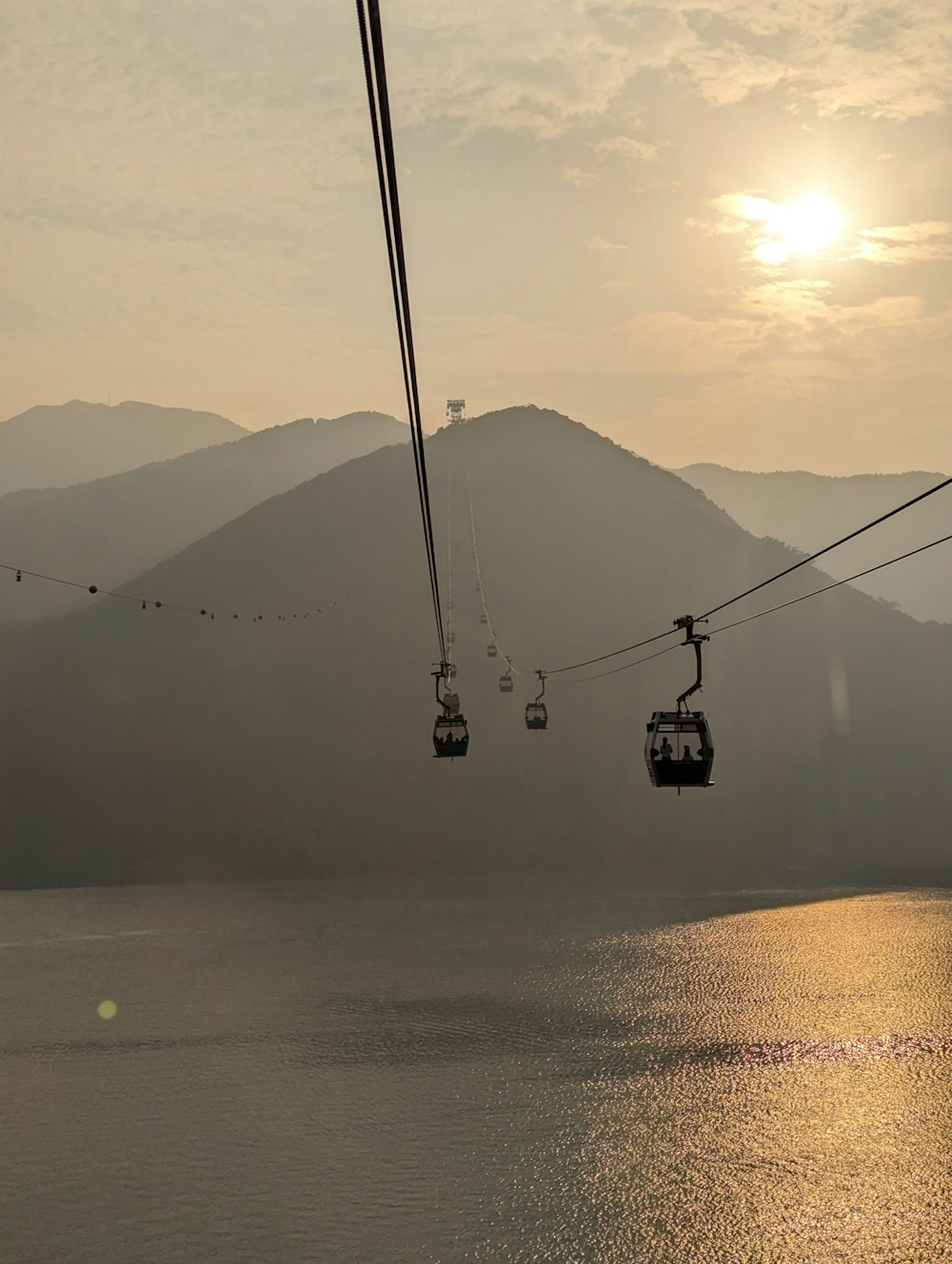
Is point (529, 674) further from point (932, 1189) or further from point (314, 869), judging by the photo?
point (932, 1189)

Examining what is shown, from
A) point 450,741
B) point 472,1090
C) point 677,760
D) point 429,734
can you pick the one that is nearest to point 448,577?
point 429,734

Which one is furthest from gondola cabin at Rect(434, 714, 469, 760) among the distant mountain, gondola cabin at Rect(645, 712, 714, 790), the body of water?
the distant mountain

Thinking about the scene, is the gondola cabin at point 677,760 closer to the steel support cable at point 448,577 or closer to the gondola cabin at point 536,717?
the gondola cabin at point 536,717

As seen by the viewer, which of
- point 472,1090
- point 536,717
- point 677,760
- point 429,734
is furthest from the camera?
point 429,734

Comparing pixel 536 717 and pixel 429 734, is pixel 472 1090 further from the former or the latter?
pixel 536 717

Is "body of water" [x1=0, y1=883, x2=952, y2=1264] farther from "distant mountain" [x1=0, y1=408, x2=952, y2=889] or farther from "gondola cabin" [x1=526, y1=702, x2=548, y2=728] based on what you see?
"gondola cabin" [x1=526, y1=702, x2=548, y2=728]
